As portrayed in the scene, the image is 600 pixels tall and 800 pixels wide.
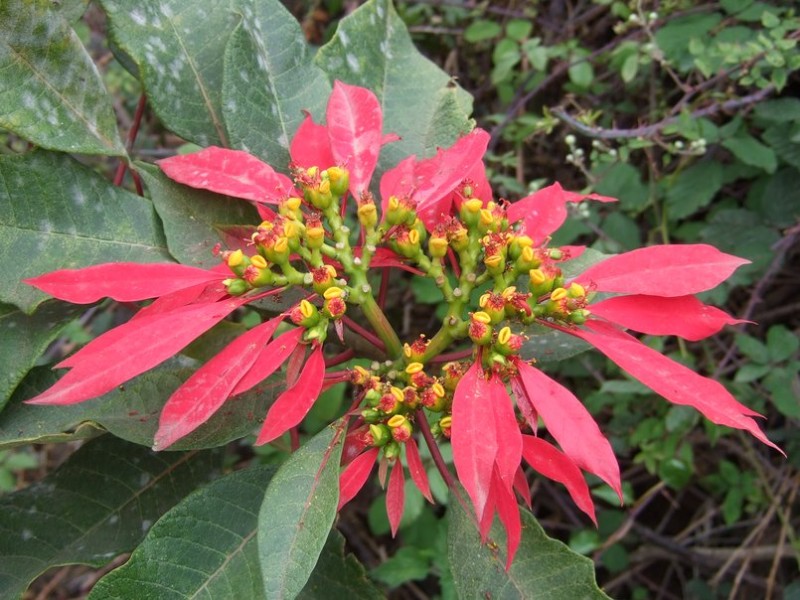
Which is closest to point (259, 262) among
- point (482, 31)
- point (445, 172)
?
point (445, 172)

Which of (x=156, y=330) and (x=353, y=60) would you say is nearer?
(x=156, y=330)

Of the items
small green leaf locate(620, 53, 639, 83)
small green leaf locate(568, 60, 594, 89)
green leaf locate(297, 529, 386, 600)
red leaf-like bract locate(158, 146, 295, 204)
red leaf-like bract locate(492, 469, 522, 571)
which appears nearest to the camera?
red leaf-like bract locate(492, 469, 522, 571)

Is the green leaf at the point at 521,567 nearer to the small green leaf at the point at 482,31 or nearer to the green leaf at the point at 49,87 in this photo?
the green leaf at the point at 49,87

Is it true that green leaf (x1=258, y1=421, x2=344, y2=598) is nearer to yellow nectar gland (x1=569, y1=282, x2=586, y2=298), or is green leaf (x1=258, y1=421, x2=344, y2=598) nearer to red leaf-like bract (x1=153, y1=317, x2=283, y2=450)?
red leaf-like bract (x1=153, y1=317, x2=283, y2=450)

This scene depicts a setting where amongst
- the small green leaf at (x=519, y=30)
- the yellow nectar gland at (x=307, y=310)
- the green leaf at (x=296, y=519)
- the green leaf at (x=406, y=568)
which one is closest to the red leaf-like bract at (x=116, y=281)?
the yellow nectar gland at (x=307, y=310)

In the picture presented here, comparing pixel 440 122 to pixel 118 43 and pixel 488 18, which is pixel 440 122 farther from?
pixel 488 18

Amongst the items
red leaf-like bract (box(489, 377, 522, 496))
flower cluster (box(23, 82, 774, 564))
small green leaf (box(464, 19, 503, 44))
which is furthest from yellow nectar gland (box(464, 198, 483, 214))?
small green leaf (box(464, 19, 503, 44))

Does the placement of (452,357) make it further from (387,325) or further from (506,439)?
(506,439)

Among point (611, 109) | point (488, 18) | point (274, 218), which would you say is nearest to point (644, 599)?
point (611, 109)
